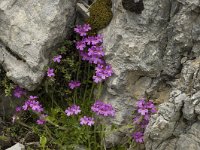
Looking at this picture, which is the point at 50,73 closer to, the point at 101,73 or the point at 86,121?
the point at 101,73

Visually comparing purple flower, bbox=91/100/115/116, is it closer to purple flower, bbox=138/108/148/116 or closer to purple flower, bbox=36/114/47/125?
purple flower, bbox=138/108/148/116

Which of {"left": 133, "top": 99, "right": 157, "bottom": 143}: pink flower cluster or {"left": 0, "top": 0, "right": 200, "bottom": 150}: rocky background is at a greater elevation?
{"left": 0, "top": 0, "right": 200, "bottom": 150}: rocky background

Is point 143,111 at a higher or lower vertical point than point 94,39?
lower

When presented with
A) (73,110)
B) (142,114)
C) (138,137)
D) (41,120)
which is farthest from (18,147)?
(142,114)

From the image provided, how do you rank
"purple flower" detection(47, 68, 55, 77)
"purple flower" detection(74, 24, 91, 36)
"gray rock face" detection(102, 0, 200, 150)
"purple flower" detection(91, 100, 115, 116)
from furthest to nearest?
"purple flower" detection(74, 24, 91, 36) → "purple flower" detection(47, 68, 55, 77) → "purple flower" detection(91, 100, 115, 116) → "gray rock face" detection(102, 0, 200, 150)

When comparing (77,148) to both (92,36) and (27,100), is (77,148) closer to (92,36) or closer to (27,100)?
(27,100)

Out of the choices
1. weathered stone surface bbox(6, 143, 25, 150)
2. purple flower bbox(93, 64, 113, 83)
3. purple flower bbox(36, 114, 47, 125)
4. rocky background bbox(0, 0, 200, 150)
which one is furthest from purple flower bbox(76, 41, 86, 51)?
weathered stone surface bbox(6, 143, 25, 150)

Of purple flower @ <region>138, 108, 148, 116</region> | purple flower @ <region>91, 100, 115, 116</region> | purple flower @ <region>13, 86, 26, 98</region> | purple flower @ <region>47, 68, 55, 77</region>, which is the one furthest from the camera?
purple flower @ <region>13, 86, 26, 98</region>
